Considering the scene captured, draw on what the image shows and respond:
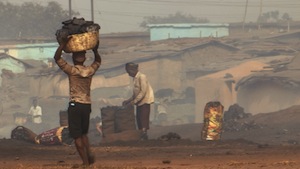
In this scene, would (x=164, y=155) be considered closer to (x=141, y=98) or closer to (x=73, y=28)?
(x=73, y=28)

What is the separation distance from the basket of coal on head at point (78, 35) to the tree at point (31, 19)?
75.5 meters

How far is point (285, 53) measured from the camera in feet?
173

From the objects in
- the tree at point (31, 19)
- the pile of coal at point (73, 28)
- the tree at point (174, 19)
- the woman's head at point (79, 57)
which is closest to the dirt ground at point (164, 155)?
the woman's head at point (79, 57)

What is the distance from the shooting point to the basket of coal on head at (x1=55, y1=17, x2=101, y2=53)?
31.0 ft

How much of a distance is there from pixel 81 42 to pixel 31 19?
270ft

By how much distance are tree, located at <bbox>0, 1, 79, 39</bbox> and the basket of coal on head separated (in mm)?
75541

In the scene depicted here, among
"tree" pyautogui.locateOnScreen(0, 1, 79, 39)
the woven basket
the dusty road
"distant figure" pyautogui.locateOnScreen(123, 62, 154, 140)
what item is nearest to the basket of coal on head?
the woven basket

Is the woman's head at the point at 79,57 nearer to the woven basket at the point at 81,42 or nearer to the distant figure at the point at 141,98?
the woven basket at the point at 81,42

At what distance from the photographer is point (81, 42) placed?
946cm

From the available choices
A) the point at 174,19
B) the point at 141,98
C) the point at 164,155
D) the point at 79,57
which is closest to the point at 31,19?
Answer: the point at 174,19

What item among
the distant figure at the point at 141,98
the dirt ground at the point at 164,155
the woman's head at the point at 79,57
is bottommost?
the dirt ground at the point at 164,155

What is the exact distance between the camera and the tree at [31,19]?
287 feet

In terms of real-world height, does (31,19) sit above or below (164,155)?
above

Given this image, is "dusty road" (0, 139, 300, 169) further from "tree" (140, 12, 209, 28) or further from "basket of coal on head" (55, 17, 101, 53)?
"tree" (140, 12, 209, 28)
